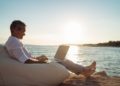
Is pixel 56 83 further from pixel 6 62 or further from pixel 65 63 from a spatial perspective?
pixel 6 62

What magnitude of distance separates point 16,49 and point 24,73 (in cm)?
59

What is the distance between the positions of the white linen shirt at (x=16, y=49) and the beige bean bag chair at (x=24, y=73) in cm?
11

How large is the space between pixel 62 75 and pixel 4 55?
5.01ft

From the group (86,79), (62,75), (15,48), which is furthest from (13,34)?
(86,79)

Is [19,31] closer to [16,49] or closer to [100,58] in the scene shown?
[16,49]

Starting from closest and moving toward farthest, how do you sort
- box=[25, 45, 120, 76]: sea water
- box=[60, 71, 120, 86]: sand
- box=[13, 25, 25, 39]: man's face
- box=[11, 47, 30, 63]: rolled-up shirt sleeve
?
box=[11, 47, 30, 63]: rolled-up shirt sleeve < box=[13, 25, 25, 39]: man's face < box=[60, 71, 120, 86]: sand < box=[25, 45, 120, 76]: sea water

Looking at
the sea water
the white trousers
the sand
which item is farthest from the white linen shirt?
the sea water

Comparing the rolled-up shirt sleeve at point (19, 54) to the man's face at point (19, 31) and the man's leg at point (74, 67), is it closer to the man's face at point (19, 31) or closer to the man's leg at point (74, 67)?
the man's face at point (19, 31)

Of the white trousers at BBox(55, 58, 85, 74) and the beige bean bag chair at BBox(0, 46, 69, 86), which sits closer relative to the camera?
the beige bean bag chair at BBox(0, 46, 69, 86)

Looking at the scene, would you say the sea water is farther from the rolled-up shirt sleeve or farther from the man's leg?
the rolled-up shirt sleeve

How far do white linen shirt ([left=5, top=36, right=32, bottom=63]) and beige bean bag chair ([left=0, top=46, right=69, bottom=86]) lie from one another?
0.11m

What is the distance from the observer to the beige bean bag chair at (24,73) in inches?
280

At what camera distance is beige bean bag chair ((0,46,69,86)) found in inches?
280

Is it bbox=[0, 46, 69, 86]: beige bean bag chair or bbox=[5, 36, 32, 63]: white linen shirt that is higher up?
bbox=[5, 36, 32, 63]: white linen shirt
